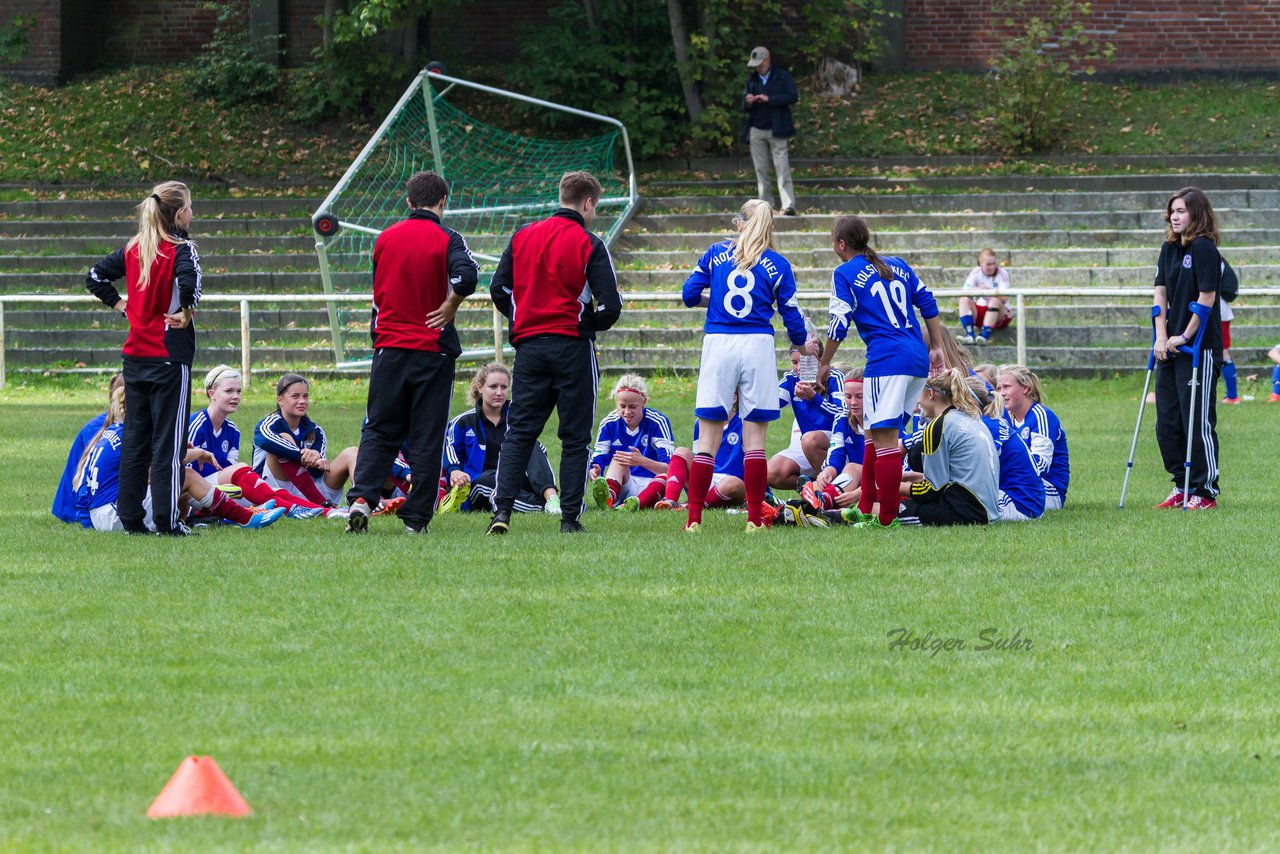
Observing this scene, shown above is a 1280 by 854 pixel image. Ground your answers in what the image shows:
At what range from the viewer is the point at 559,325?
9.57 m

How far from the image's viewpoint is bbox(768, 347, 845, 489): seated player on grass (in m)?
12.1

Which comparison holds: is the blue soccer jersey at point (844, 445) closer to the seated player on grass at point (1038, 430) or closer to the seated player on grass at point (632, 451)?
the seated player on grass at point (1038, 430)

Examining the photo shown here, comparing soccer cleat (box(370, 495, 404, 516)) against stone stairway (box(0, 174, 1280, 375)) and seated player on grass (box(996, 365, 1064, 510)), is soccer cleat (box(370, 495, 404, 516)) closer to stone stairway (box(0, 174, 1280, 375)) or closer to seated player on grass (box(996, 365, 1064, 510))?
seated player on grass (box(996, 365, 1064, 510))

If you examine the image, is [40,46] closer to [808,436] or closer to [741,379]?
[808,436]

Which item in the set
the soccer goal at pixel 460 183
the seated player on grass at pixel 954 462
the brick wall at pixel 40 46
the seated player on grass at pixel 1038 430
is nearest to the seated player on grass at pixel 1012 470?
the seated player on grass at pixel 954 462

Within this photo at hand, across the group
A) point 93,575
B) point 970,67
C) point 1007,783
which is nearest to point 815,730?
point 1007,783

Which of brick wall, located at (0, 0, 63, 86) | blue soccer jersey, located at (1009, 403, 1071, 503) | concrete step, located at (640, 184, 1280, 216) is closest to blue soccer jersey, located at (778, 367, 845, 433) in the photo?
blue soccer jersey, located at (1009, 403, 1071, 503)

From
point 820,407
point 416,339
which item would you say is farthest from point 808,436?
point 416,339

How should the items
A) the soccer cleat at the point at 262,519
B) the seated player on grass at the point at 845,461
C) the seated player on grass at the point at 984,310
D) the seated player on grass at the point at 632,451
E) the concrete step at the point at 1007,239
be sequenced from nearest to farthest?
the soccer cleat at the point at 262,519, the seated player on grass at the point at 845,461, the seated player on grass at the point at 632,451, the seated player on grass at the point at 984,310, the concrete step at the point at 1007,239

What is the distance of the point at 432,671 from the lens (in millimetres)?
6152

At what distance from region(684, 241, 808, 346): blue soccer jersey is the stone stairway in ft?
33.6

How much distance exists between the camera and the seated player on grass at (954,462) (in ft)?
32.5

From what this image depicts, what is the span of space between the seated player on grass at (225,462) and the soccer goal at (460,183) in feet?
24.0

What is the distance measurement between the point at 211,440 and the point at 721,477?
3.36 metres
